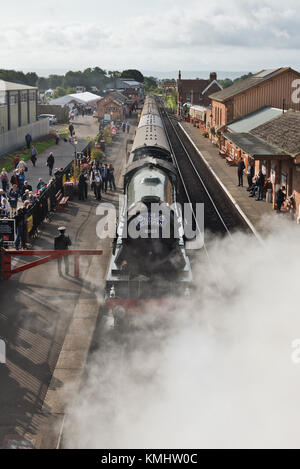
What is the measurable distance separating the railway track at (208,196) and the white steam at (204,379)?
22.4 feet

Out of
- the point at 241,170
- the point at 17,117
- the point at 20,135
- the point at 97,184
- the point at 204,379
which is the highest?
the point at 17,117

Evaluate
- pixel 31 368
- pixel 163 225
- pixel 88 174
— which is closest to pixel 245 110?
pixel 88 174

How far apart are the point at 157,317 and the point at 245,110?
93.9 ft

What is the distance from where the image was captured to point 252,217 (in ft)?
67.8

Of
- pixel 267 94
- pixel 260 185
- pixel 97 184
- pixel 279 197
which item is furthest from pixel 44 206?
pixel 267 94

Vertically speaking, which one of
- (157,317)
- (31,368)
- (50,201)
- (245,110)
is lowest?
(31,368)

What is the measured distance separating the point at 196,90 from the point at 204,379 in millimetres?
87068

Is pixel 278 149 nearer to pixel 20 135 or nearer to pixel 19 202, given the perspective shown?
pixel 19 202

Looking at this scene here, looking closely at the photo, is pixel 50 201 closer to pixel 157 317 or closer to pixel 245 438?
pixel 157 317

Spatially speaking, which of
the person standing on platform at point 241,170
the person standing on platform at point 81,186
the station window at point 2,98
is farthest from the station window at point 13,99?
the person standing on platform at point 241,170

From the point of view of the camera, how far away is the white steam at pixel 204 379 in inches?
284

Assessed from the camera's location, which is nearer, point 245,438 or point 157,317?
point 245,438

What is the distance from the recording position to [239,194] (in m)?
25.5

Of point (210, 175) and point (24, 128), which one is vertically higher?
point (24, 128)
